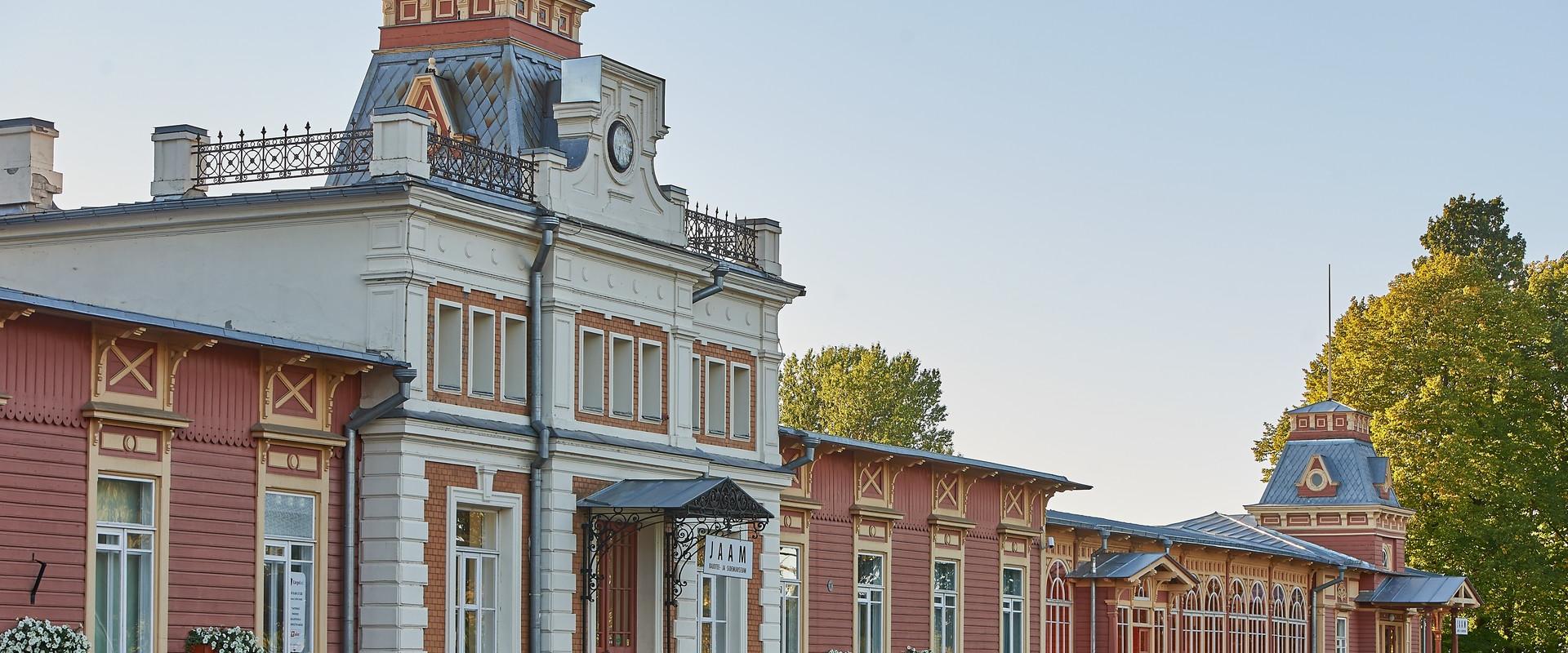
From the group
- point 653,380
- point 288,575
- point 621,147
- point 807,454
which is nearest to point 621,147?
point 621,147

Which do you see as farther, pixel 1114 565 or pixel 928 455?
pixel 1114 565

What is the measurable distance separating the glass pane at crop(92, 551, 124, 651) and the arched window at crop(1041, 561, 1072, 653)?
23.4 m

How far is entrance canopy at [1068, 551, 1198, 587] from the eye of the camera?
43156 mm

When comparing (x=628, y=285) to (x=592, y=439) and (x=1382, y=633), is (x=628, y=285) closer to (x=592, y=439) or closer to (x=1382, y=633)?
(x=592, y=439)

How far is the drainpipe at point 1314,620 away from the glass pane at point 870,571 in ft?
68.3

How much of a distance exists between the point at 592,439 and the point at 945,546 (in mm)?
12250

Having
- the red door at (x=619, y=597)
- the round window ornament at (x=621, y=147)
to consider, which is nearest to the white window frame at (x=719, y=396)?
the red door at (x=619, y=597)

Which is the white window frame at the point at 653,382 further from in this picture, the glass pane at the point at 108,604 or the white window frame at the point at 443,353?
the glass pane at the point at 108,604

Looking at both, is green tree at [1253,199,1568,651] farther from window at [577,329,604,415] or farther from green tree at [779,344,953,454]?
window at [577,329,604,415]

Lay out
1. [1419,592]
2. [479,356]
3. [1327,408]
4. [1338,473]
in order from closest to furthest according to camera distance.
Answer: [479,356] < [1419,592] < [1338,473] < [1327,408]

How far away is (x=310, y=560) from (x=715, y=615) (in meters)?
7.90

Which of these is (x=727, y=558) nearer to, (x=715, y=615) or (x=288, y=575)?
(x=715, y=615)

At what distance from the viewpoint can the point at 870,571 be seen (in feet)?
120

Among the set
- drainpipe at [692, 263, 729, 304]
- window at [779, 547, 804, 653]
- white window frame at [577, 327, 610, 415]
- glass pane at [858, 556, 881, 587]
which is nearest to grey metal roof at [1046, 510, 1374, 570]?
glass pane at [858, 556, 881, 587]
